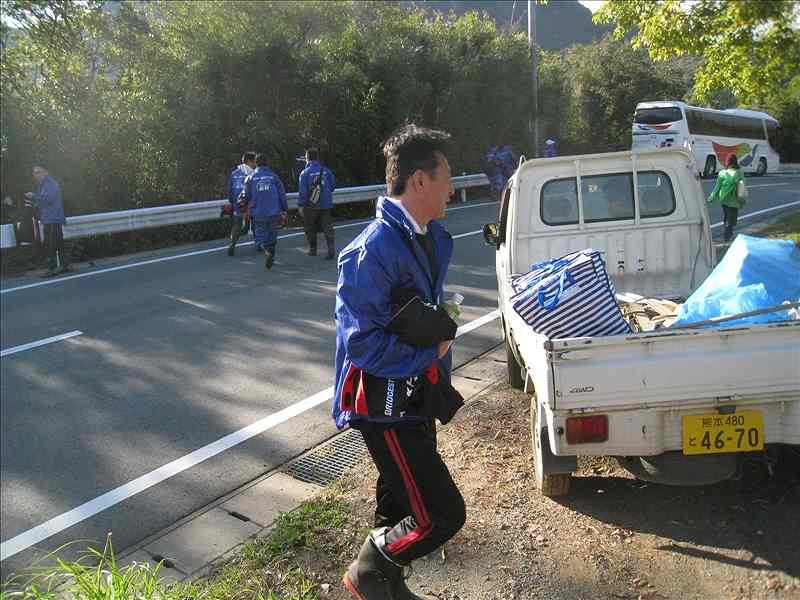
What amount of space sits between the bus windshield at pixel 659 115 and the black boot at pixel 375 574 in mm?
31645

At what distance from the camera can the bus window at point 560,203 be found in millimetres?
5898

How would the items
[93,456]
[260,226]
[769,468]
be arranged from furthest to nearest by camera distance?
[260,226] → [93,456] → [769,468]

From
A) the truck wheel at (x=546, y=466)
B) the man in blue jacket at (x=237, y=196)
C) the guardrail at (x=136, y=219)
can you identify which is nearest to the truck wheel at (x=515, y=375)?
the truck wheel at (x=546, y=466)

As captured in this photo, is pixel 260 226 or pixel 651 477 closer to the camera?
pixel 651 477

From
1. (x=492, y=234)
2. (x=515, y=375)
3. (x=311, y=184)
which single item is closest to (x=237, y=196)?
(x=311, y=184)

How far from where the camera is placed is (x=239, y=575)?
11.5 feet

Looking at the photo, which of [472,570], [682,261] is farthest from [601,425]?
[682,261]

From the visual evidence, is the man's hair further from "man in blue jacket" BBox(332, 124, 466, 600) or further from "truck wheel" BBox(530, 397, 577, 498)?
"truck wheel" BBox(530, 397, 577, 498)

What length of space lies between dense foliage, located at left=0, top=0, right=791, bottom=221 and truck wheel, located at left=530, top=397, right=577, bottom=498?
45.4 feet

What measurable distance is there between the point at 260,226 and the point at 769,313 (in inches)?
365

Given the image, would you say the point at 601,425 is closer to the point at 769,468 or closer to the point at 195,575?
the point at 769,468

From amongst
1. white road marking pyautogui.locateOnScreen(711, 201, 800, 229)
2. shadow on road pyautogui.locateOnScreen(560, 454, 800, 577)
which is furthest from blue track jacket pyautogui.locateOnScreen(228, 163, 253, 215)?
shadow on road pyautogui.locateOnScreen(560, 454, 800, 577)

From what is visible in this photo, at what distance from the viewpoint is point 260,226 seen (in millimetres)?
11930

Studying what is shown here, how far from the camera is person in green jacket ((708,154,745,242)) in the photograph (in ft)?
42.1
